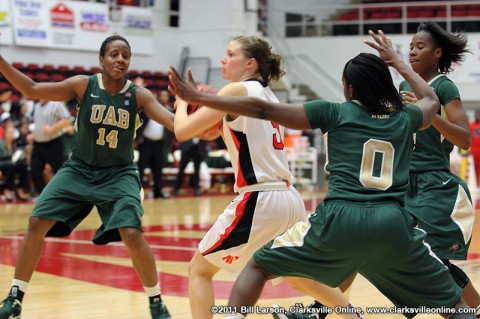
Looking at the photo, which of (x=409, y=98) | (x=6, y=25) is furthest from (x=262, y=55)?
(x=6, y=25)

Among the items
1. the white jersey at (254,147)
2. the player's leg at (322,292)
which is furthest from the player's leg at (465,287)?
the white jersey at (254,147)

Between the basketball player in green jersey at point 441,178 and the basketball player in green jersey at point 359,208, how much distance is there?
1203mm

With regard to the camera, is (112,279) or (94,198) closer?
(94,198)

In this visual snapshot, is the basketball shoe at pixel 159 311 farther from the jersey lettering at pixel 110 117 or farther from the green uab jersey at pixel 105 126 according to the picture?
the jersey lettering at pixel 110 117

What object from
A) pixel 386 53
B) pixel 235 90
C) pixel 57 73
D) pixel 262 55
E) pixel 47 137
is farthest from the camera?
pixel 57 73

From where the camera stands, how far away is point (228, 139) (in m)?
5.17

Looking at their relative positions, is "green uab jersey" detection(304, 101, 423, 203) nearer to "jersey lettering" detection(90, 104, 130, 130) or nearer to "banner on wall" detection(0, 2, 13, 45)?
"jersey lettering" detection(90, 104, 130, 130)

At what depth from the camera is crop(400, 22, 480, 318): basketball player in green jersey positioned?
218 inches

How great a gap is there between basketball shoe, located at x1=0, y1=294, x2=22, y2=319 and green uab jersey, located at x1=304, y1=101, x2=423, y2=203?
2527 mm

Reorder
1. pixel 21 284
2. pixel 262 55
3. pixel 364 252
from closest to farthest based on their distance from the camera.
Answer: pixel 364 252, pixel 262 55, pixel 21 284

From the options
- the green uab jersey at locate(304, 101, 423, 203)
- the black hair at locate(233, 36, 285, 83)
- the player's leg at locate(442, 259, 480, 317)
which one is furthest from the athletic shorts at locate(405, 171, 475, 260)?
the green uab jersey at locate(304, 101, 423, 203)

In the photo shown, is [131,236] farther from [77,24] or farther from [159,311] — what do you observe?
[77,24]

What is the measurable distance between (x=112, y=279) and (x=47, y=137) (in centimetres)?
670

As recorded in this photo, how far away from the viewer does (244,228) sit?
197 inches
